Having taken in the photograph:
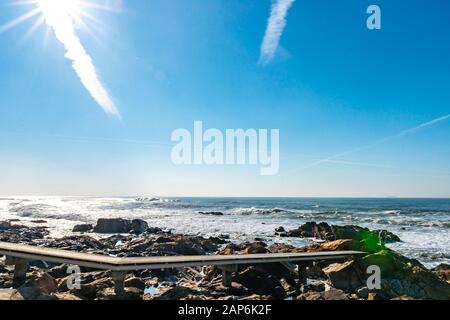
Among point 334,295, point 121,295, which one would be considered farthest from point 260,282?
point 121,295

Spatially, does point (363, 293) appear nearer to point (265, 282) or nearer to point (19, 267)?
point (265, 282)

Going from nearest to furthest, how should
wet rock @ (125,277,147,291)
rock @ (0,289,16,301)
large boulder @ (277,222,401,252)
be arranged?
1. rock @ (0,289,16,301)
2. wet rock @ (125,277,147,291)
3. large boulder @ (277,222,401,252)

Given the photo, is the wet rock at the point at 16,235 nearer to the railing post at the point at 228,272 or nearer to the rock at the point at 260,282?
the railing post at the point at 228,272

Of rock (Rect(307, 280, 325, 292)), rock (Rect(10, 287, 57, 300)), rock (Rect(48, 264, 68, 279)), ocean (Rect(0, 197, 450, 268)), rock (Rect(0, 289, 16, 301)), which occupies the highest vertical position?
rock (Rect(0, 289, 16, 301))

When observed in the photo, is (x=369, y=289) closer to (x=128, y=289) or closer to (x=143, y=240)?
(x=128, y=289)

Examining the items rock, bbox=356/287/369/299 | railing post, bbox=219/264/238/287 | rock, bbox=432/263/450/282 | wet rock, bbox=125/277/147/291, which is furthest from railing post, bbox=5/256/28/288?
rock, bbox=432/263/450/282

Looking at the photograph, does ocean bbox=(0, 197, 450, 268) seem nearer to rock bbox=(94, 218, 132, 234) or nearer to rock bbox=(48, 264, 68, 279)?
rock bbox=(94, 218, 132, 234)
